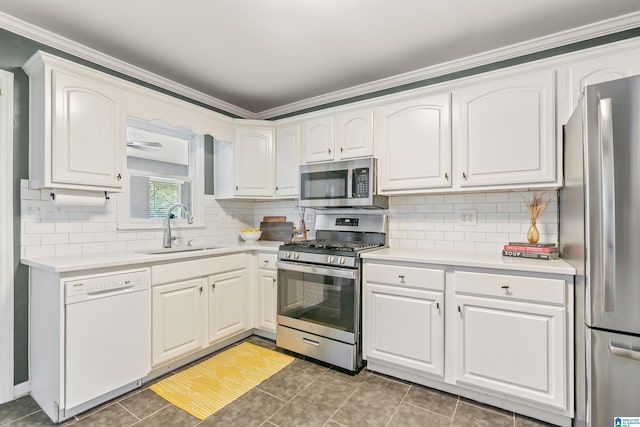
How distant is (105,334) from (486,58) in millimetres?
3417

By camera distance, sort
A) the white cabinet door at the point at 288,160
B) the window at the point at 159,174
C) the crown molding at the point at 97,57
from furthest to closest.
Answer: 1. the white cabinet door at the point at 288,160
2. the window at the point at 159,174
3. the crown molding at the point at 97,57

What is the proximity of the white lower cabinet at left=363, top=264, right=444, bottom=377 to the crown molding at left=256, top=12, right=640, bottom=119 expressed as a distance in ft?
5.81

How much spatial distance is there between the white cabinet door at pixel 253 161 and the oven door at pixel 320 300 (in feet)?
3.12

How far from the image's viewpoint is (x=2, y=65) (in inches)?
81.8

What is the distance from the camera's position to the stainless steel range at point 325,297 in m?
2.43

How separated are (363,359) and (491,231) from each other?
4.71 feet

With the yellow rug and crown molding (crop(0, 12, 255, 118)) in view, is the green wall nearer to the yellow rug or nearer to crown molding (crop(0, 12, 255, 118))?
crown molding (crop(0, 12, 255, 118))

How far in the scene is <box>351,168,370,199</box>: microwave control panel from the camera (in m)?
2.71

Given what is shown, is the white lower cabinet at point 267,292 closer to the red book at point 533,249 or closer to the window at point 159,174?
the window at point 159,174

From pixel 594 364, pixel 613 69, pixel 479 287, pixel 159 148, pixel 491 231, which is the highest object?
pixel 613 69

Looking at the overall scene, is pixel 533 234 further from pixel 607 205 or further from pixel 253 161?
pixel 253 161

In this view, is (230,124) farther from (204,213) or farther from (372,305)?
(372,305)

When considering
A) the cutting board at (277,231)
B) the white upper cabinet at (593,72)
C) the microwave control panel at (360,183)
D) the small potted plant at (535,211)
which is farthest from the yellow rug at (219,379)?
the white upper cabinet at (593,72)

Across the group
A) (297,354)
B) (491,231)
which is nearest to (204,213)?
(297,354)
